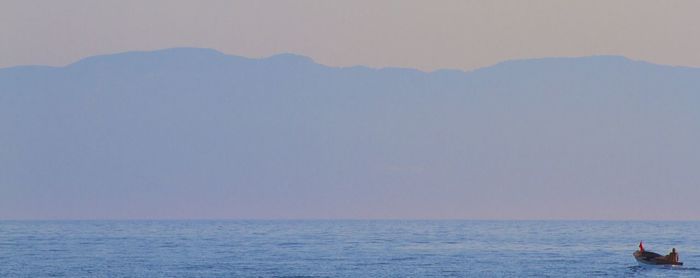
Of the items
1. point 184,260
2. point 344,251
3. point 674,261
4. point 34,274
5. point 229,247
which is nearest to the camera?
point 34,274

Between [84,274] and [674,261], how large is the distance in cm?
3896

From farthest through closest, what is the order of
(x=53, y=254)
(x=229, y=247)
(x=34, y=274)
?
(x=229, y=247) < (x=53, y=254) < (x=34, y=274)

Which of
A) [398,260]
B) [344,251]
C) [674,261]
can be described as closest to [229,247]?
[344,251]

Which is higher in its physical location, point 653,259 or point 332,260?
point 332,260

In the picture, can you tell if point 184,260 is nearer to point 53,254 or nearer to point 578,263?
point 53,254

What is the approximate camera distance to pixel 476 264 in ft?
301

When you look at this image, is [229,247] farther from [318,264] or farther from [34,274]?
[34,274]

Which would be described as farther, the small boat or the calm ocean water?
the small boat

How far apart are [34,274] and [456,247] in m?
53.8

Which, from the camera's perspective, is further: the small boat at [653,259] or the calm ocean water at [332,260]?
the small boat at [653,259]

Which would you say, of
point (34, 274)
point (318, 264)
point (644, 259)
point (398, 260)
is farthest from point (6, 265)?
point (644, 259)

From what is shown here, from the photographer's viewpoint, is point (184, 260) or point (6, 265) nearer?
point (6, 265)

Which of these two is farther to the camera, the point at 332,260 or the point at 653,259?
the point at 332,260

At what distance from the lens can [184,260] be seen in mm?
95875
